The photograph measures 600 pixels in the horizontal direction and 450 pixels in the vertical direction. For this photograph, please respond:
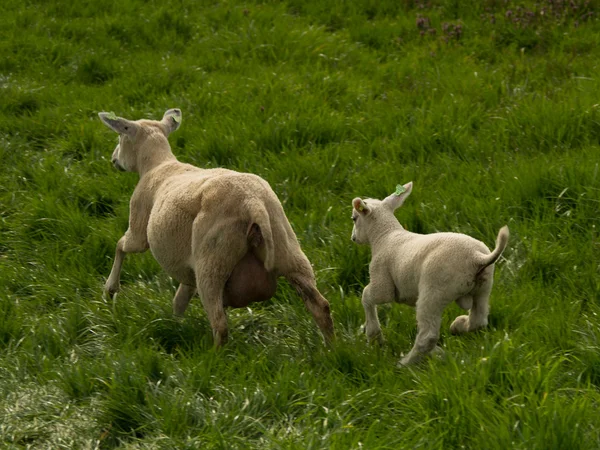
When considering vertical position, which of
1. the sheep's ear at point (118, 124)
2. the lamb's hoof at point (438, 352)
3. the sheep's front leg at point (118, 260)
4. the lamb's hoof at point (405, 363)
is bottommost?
the sheep's front leg at point (118, 260)

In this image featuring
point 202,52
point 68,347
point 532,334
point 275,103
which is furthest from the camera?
point 202,52

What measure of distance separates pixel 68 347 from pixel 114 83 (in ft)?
15.6

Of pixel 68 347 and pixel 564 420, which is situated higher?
pixel 564 420

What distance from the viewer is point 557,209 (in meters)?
6.59

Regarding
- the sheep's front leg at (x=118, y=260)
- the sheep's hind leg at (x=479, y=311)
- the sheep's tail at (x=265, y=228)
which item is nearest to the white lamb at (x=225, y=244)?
the sheep's tail at (x=265, y=228)

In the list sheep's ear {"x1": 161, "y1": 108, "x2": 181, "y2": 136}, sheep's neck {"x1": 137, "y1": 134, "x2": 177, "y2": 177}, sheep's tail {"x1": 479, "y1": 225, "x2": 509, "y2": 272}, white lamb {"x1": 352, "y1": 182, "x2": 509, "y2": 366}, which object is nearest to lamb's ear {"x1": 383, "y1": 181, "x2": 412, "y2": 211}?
white lamb {"x1": 352, "y1": 182, "x2": 509, "y2": 366}

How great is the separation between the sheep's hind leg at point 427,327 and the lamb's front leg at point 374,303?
1.28ft

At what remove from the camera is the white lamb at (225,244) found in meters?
5.25

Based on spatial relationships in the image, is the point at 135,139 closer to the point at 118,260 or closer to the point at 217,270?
the point at 118,260

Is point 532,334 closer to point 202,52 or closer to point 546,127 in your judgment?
point 546,127

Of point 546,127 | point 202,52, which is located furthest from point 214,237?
point 202,52

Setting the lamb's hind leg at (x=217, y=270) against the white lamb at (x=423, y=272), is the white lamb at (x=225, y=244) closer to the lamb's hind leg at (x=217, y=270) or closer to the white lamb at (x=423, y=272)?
the lamb's hind leg at (x=217, y=270)

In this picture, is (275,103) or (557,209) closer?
(557,209)

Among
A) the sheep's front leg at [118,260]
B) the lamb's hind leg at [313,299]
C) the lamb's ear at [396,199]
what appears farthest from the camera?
the sheep's front leg at [118,260]
